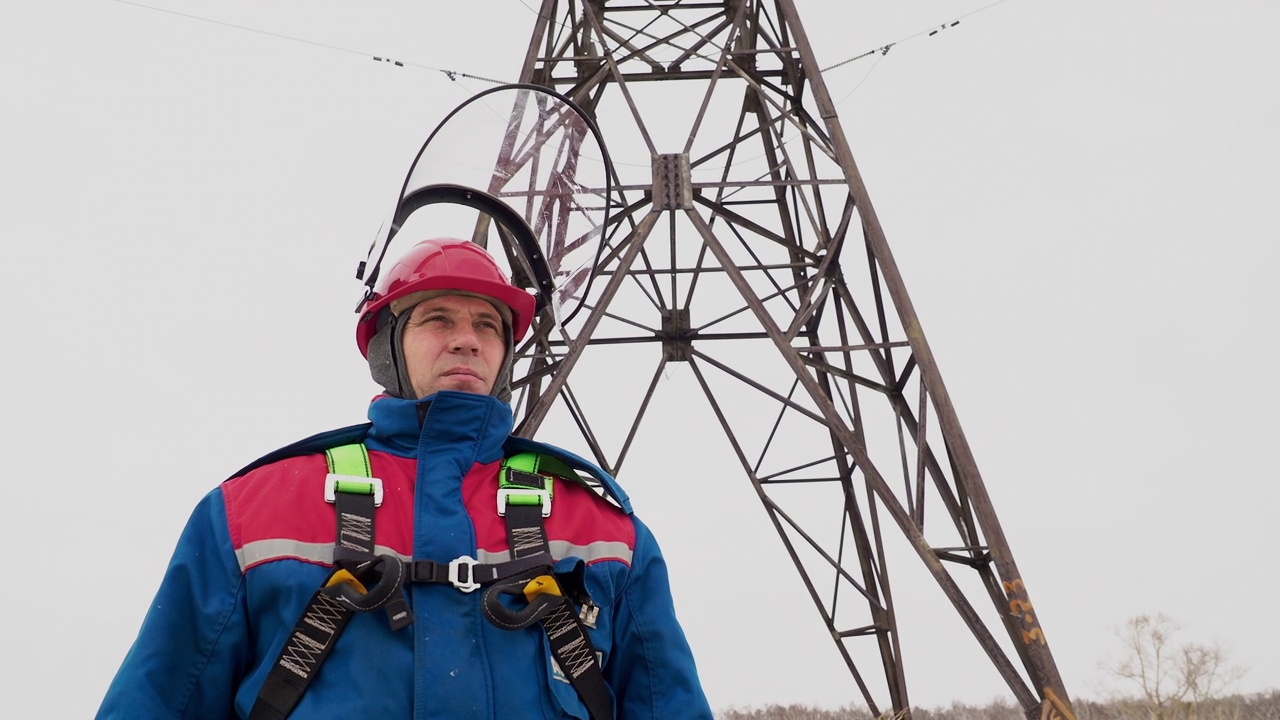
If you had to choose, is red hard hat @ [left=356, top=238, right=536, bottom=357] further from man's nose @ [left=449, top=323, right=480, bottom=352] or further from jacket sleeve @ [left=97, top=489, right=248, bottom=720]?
jacket sleeve @ [left=97, top=489, right=248, bottom=720]

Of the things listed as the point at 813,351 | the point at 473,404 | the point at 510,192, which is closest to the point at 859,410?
the point at 813,351

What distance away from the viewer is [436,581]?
2588 mm

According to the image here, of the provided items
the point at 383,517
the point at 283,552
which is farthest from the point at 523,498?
the point at 283,552

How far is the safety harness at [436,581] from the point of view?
2.49 metres

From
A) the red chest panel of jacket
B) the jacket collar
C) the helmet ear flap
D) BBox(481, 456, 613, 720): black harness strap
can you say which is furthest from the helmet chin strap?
BBox(481, 456, 613, 720): black harness strap

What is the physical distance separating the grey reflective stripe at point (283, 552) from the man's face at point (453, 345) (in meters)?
0.46

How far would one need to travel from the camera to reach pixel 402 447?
2.84 meters

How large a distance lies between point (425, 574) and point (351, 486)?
254 mm

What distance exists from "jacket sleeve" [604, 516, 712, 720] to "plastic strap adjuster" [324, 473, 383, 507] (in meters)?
0.60

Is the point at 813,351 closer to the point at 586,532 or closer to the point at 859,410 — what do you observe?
the point at 859,410

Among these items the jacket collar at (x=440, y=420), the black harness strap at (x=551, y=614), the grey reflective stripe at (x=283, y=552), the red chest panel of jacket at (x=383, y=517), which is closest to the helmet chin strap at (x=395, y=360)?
the jacket collar at (x=440, y=420)

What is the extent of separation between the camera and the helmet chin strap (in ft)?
9.71

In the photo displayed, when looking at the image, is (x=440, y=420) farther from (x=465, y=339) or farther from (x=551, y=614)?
(x=551, y=614)

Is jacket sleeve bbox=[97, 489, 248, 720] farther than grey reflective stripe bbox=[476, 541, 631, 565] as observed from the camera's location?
No
